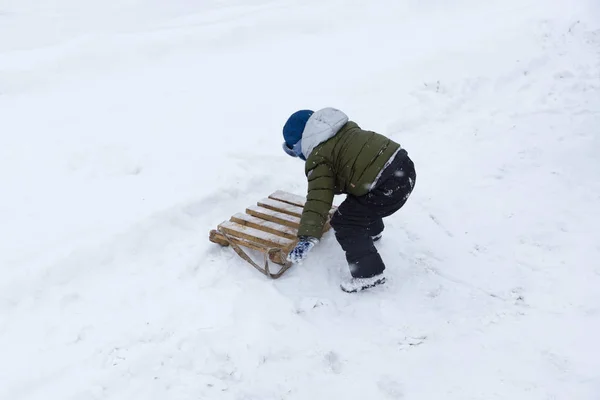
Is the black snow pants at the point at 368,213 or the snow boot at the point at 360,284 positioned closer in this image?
the black snow pants at the point at 368,213

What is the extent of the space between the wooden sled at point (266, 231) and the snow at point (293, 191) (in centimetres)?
13

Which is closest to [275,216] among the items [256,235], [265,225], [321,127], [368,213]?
[265,225]

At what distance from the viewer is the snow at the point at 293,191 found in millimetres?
3637

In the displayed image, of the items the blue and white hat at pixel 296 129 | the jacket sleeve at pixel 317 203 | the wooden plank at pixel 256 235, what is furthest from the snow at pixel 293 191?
the blue and white hat at pixel 296 129

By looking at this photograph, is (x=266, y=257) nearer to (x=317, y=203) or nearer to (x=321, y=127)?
(x=317, y=203)

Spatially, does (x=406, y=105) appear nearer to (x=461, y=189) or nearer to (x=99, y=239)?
(x=461, y=189)

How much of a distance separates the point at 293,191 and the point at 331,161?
171 cm

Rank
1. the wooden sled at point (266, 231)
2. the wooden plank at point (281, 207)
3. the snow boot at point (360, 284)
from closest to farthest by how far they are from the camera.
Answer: the snow boot at point (360, 284) → the wooden sled at point (266, 231) → the wooden plank at point (281, 207)

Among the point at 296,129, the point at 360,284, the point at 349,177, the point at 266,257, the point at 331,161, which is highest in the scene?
the point at 296,129

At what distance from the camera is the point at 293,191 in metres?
5.77

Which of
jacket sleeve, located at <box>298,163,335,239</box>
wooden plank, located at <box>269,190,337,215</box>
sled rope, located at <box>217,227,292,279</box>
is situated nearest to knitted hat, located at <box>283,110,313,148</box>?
jacket sleeve, located at <box>298,163,335,239</box>

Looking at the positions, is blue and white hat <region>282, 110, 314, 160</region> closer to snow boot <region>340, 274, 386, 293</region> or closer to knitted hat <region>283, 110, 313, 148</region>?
knitted hat <region>283, 110, 313, 148</region>

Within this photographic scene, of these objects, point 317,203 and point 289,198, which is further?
point 289,198

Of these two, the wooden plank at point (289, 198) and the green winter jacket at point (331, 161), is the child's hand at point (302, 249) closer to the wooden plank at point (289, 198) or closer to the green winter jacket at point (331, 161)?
the green winter jacket at point (331, 161)
